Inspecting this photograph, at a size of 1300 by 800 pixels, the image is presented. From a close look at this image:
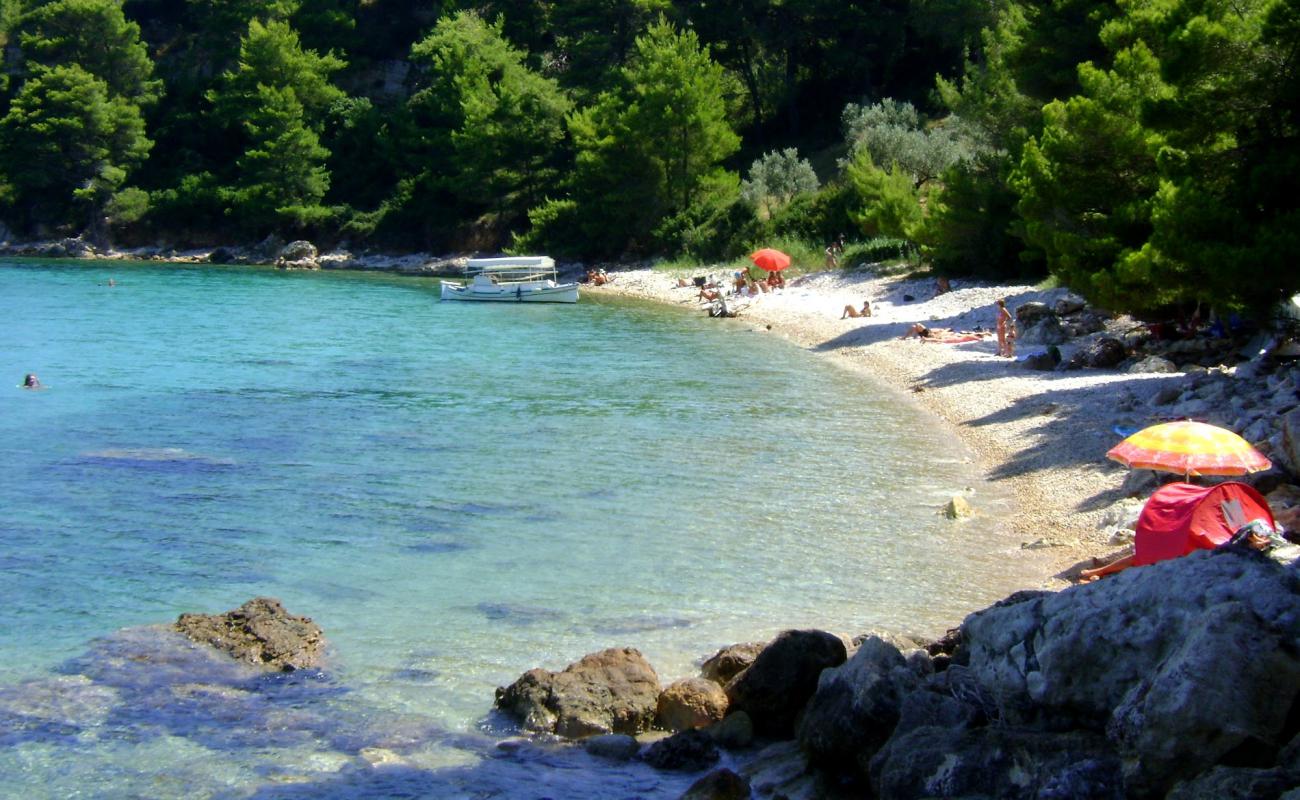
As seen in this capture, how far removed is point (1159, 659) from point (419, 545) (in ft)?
30.9

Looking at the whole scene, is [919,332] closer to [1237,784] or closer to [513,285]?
[513,285]

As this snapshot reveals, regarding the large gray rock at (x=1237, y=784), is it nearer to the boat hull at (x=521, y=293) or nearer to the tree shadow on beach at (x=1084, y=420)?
the tree shadow on beach at (x=1084, y=420)

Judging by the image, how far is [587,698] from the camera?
9.78 m

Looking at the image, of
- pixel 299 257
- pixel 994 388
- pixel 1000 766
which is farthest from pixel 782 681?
pixel 299 257

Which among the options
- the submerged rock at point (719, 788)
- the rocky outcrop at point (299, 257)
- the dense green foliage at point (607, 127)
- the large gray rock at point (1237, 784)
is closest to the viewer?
the large gray rock at point (1237, 784)

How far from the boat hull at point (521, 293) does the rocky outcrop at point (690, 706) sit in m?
36.2

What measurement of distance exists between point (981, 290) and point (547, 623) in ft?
81.5

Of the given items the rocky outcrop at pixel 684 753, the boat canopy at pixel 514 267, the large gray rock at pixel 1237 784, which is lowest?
the rocky outcrop at pixel 684 753

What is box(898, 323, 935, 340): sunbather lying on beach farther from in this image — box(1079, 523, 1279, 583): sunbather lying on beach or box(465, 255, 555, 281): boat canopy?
box(465, 255, 555, 281): boat canopy

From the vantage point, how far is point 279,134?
68.4 metres

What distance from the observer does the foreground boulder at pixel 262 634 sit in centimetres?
1096

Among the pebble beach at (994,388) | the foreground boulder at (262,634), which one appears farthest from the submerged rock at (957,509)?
the foreground boulder at (262,634)

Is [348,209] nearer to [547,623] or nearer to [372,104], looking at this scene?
[372,104]

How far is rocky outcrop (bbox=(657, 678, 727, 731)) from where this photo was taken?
965 centimetres
